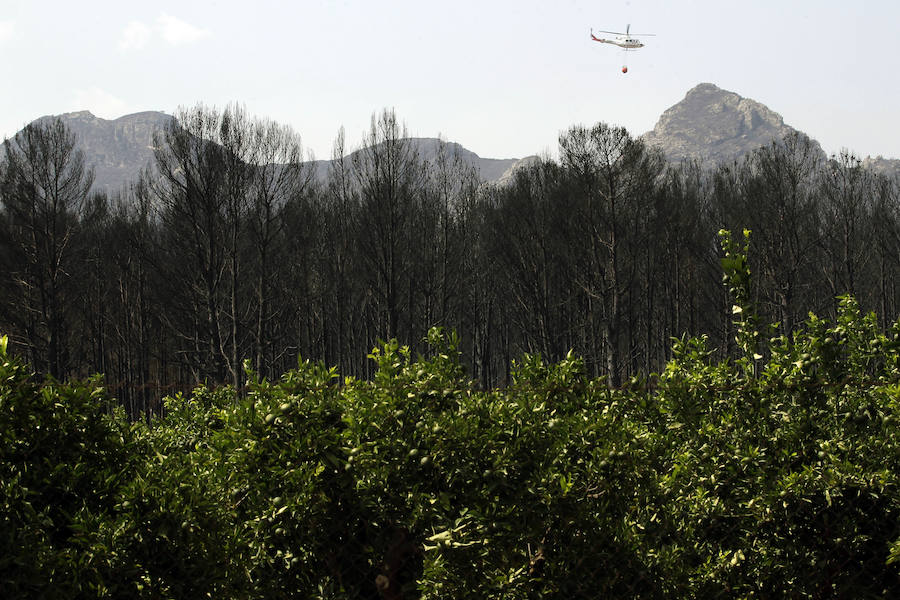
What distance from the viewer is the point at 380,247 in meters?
31.0

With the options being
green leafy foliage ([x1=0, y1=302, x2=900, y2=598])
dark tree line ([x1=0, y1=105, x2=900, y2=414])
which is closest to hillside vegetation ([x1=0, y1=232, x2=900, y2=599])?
green leafy foliage ([x1=0, y1=302, x2=900, y2=598])

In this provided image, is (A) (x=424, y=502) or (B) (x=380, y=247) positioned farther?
(B) (x=380, y=247)

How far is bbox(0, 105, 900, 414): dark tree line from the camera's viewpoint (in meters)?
25.0

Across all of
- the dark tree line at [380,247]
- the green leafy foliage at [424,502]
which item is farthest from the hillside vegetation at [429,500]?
the dark tree line at [380,247]

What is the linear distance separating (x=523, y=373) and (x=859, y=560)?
2.00 metres

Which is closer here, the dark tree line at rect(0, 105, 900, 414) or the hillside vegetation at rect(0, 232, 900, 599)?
the hillside vegetation at rect(0, 232, 900, 599)

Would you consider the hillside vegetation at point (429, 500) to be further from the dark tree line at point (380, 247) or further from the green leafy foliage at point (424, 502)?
the dark tree line at point (380, 247)

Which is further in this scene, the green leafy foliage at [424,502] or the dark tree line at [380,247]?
the dark tree line at [380,247]

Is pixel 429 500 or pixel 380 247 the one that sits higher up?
pixel 380 247

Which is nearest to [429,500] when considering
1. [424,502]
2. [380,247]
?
[424,502]

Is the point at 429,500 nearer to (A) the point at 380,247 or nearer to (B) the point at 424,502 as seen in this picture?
(B) the point at 424,502

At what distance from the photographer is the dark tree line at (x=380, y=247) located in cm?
2495

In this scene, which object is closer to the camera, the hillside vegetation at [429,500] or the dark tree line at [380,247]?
the hillside vegetation at [429,500]

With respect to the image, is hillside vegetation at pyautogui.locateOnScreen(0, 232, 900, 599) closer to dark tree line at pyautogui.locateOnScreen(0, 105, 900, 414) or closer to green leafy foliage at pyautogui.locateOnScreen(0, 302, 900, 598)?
green leafy foliage at pyautogui.locateOnScreen(0, 302, 900, 598)
